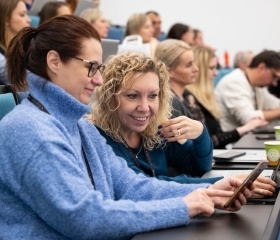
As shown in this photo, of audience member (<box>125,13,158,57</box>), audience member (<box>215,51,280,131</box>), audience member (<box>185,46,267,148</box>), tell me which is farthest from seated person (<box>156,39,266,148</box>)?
audience member (<box>125,13,158,57</box>)

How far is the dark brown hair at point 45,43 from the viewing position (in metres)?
1.59

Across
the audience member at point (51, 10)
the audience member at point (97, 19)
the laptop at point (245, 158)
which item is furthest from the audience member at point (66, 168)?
the audience member at point (97, 19)

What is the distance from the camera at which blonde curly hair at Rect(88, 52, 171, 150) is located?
211 cm

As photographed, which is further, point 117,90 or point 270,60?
point 270,60

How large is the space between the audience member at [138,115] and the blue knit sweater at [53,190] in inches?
20.6

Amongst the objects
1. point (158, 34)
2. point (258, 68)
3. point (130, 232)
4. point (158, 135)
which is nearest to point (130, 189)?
point (130, 232)

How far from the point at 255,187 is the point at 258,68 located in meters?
2.72

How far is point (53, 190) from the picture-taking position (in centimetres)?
136

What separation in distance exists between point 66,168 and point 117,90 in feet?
2.52

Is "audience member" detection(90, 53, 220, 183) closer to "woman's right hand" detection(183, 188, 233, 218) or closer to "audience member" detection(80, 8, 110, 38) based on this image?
"woman's right hand" detection(183, 188, 233, 218)

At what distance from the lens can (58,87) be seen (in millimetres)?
1556

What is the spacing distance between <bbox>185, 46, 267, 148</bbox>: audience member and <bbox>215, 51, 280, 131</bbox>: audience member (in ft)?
0.82

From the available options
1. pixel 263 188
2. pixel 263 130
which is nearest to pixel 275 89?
pixel 263 130

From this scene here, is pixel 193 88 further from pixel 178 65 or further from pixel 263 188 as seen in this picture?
pixel 263 188
